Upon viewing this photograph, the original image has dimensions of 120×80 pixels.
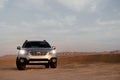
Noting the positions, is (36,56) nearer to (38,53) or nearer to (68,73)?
(38,53)

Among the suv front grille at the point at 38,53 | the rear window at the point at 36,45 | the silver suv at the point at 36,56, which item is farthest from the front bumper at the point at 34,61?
the rear window at the point at 36,45

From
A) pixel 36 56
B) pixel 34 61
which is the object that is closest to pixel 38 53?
pixel 36 56

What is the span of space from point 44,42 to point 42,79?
32.4 feet

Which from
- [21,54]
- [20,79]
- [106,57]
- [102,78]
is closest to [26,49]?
[21,54]

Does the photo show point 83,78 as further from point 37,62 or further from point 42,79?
point 37,62

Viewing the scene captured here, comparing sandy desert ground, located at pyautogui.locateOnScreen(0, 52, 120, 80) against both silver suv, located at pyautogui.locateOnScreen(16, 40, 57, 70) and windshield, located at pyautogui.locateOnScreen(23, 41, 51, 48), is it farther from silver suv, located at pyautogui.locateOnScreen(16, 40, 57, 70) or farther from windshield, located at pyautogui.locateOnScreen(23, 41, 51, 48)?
windshield, located at pyautogui.locateOnScreen(23, 41, 51, 48)

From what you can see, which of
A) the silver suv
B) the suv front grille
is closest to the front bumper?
the silver suv

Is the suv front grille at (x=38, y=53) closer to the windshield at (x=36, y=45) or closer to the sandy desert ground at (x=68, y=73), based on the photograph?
the sandy desert ground at (x=68, y=73)

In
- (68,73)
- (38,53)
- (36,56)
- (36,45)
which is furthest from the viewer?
(36,45)

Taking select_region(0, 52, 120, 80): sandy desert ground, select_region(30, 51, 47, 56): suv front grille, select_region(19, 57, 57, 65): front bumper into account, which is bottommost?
select_region(0, 52, 120, 80): sandy desert ground

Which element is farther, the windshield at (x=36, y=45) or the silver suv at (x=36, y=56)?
the windshield at (x=36, y=45)

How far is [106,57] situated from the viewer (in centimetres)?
4359

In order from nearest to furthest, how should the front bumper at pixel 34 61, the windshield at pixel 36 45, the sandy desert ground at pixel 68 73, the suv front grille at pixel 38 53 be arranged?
the sandy desert ground at pixel 68 73, the front bumper at pixel 34 61, the suv front grille at pixel 38 53, the windshield at pixel 36 45

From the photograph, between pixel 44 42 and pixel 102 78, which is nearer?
pixel 102 78
